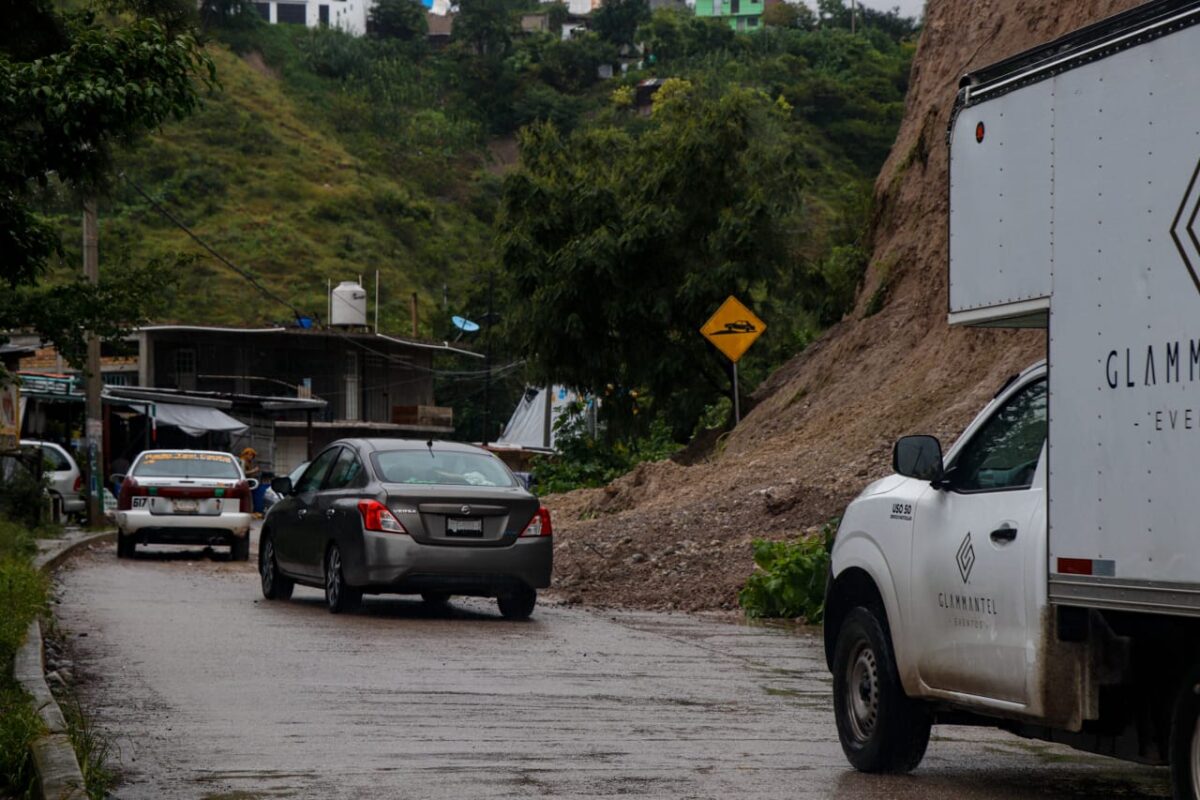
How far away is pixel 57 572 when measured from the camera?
2250cm

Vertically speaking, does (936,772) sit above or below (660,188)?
below

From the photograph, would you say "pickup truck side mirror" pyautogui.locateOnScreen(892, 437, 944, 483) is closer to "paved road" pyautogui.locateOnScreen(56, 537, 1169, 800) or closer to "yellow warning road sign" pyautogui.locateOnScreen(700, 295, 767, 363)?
"paved road" pyautogui.locateOnScreen(56, 537, 1169, 800)

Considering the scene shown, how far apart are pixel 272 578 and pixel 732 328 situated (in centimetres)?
748

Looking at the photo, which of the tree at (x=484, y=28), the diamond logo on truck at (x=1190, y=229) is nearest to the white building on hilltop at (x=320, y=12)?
the tree at (x=484, y=28)

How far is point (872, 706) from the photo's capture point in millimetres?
8430

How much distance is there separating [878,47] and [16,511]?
99.1 meters

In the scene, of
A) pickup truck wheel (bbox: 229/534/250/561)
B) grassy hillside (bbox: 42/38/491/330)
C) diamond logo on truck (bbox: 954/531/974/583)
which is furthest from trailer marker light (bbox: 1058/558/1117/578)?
grassy hillside (bbox: 42/38/491/330)

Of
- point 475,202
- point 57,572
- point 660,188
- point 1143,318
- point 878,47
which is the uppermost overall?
point 878,47

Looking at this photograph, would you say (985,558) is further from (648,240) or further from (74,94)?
(648,240)

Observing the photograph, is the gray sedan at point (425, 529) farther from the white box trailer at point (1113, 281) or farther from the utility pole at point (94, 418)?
the utility pole at point (94, 418)

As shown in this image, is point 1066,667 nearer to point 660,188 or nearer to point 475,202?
point 660,188

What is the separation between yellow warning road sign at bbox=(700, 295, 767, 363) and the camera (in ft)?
75.2

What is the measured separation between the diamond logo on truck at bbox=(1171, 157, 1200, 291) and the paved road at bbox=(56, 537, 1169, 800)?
278 cm

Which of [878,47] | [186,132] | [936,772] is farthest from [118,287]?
[878,47]
